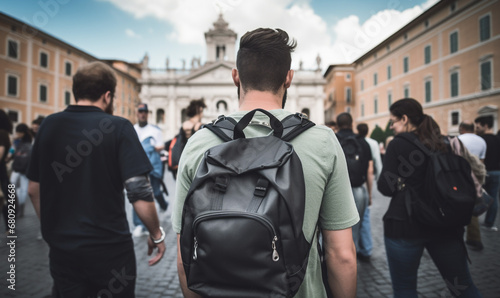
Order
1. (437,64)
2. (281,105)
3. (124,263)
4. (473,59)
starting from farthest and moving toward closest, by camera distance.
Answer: (437,64), (473,59), (124,263), (281,105)

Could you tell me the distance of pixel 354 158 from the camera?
4137 millimetres

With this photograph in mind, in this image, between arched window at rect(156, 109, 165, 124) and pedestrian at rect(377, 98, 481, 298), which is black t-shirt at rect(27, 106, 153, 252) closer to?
pedestrian at rect(377, 98, 481, 298)

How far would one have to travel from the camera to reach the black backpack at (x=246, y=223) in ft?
3.08

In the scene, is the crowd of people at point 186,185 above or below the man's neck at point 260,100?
below

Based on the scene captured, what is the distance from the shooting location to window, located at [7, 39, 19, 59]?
26669 millimetres

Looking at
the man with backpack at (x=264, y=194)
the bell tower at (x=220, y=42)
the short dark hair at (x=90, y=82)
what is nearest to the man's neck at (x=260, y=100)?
the man with backpack at (x=264, y=194)

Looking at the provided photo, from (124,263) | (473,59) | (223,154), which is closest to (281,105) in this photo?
(223,154)

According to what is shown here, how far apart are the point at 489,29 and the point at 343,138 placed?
22365mm

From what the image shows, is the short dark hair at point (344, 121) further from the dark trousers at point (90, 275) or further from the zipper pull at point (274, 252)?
the zipper pull at point (274, 252)

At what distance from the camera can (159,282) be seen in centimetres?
365

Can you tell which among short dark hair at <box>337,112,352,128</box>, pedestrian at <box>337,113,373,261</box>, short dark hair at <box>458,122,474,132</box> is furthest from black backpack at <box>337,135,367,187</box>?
short dark hair at <box>458,122,474,132</box>

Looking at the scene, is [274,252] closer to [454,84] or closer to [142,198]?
[142,198]

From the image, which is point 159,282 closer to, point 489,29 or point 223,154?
point 223,154

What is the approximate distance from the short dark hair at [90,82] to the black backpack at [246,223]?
53.1 inches
